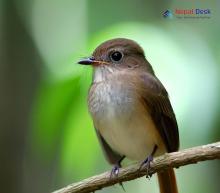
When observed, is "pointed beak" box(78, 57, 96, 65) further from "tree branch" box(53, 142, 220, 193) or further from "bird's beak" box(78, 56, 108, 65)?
"tree branch" box(53, 142, 220, 193)

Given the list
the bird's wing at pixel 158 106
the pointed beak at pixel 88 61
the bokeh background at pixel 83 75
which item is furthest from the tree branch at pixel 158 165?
the pointed beak at pixel 88 61

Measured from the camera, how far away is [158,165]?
4.51 ft

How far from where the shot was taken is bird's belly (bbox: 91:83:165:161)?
1626 millimetres

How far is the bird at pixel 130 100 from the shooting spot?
63.6 inches

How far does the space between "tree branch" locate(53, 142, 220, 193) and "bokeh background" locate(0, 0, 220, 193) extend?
0.05 meters

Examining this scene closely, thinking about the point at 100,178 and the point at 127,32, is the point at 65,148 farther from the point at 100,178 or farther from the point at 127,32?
the point at 127,32

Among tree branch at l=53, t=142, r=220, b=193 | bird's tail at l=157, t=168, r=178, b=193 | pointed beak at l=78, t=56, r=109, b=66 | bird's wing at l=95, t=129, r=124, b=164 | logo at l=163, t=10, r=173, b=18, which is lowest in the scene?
bird's tail at l=157, t=168, r=178, b=193

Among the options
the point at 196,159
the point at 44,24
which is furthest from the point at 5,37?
the point at 196,159

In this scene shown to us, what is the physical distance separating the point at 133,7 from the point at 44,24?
0.38m

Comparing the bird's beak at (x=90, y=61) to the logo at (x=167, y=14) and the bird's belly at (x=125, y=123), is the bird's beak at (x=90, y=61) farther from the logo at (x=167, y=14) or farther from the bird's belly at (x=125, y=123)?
the logo at (x=167, y=14)

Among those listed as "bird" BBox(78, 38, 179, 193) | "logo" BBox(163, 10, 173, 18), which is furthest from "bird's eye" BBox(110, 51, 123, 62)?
"logo" BBox(163, 10, 173, 18)

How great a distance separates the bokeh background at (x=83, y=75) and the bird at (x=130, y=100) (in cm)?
5

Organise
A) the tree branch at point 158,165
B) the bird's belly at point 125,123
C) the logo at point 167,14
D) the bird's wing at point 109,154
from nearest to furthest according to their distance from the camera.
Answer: the tree branch at point 158,165 < the logo at point 167,14 < the bird's belly at point 125,123 < the bird's wing at point 109,154

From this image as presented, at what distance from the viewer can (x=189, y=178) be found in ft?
5.09
